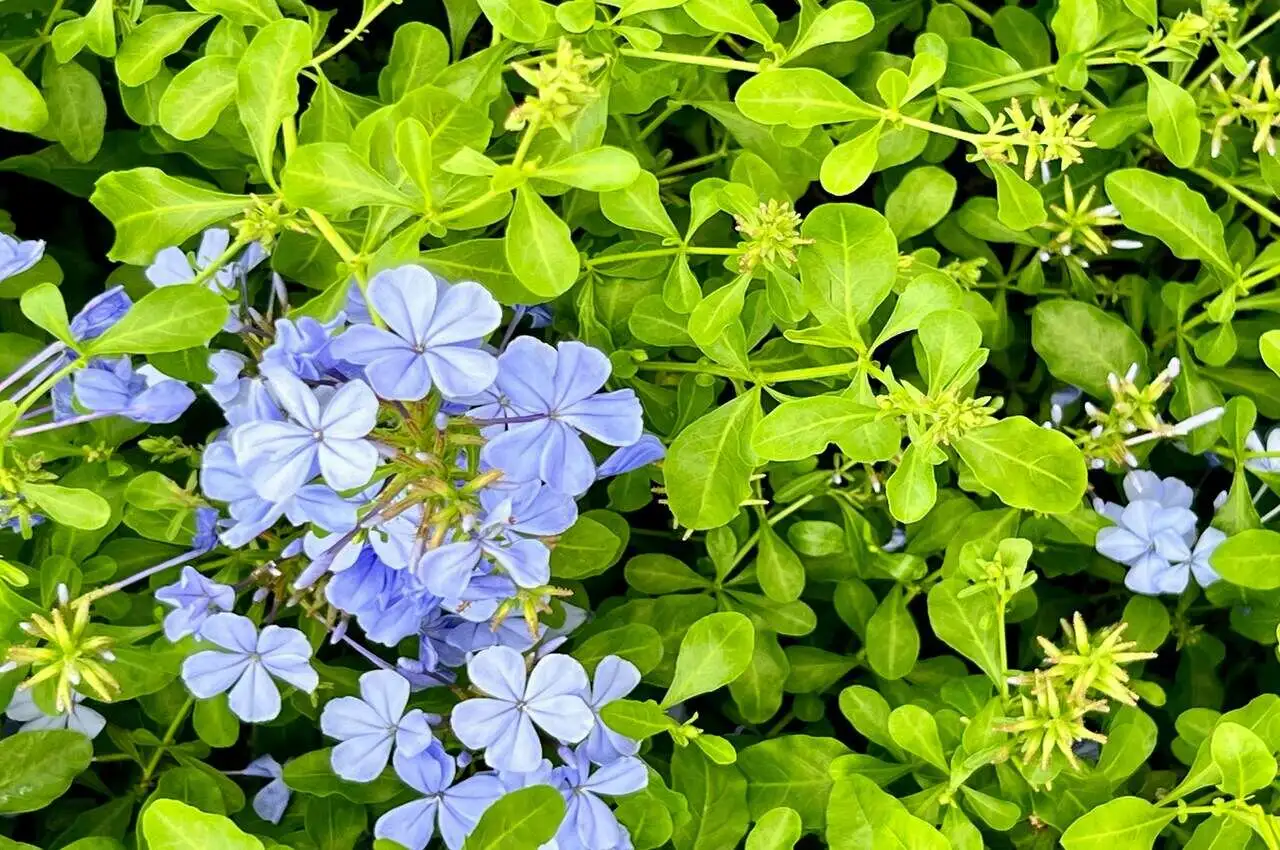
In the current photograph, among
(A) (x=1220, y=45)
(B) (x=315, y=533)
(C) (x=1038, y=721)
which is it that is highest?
(A) (x=1220, y=45)

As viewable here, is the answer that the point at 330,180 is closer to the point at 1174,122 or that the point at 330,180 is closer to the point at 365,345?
the point at 365,345

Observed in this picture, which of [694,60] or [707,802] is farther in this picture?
[707,802]

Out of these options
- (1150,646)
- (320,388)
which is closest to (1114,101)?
(1150,646)

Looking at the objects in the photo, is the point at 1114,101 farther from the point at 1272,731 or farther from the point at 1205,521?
the point at 1272,731

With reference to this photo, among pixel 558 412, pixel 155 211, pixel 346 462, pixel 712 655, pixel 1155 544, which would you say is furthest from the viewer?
pixel 1155 544

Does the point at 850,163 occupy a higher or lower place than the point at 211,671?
higher

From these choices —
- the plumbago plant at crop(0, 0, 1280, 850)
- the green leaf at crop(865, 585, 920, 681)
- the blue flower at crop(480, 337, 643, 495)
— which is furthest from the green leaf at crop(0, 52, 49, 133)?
the green leaf at crop(865, 585, 920, 681)

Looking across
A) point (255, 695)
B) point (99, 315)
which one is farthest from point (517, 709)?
point (99, 315)

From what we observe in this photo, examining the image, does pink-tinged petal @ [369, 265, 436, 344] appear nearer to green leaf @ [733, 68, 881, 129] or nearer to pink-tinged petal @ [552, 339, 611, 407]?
pink-tinged petal @ [552, 339, 611, 407]
